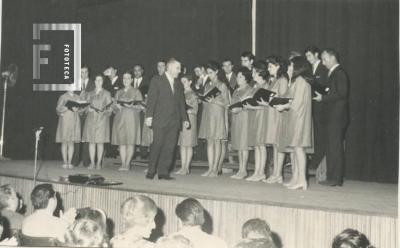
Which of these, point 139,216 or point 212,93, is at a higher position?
point 212,93

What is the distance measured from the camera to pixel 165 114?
472 centimetres

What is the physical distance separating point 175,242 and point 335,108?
252 cm

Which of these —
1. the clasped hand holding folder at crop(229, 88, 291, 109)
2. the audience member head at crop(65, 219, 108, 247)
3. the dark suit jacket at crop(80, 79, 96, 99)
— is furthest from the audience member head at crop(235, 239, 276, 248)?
the dark suit jacket at crop(80, 79, 96, 99)

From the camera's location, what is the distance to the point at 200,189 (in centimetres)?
394

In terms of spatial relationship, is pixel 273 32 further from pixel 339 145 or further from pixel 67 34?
pixel 67 34

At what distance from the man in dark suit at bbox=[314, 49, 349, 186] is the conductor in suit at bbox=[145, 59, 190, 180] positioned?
1.39 m

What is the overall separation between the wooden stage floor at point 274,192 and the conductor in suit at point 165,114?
0.75ft

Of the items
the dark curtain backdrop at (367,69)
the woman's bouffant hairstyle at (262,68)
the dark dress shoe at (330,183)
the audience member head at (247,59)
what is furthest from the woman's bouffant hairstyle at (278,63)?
the dark curtain backdrop at (367,69)

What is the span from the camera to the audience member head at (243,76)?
4.63 metres

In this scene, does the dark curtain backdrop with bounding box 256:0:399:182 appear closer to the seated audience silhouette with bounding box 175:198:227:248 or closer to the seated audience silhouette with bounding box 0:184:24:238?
the seated audience silhouette with bounding box 175:198:227:248

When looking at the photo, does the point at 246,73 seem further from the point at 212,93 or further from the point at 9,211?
the point at 9,211

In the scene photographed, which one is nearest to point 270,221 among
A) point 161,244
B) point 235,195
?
point 235,195

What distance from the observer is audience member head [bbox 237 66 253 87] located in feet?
15.2

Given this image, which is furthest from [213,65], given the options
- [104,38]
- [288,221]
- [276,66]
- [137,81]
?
[104,38]
